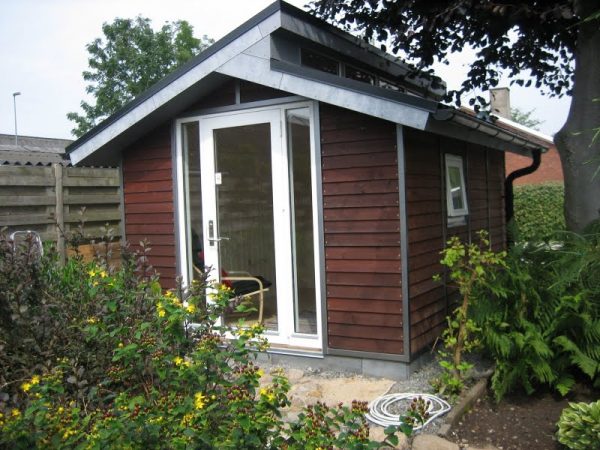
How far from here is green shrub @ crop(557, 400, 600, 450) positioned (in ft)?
10.2

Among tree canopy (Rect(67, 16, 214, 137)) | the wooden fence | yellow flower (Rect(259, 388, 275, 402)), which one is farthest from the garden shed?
tree canopy (Rect(67, 16, 214, 137))

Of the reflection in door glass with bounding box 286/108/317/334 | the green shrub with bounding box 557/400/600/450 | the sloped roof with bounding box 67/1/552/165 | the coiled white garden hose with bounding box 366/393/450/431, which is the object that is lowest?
the coiled white garden hose with bounding box 366/393/450/431

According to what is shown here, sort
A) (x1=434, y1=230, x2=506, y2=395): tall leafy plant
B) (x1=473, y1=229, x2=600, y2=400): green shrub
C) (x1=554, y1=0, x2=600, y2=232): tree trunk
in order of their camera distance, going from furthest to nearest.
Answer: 1. (x1=554, y1=0, x2=600, y2=232): tree trunk
2. (x1=434, y1=230, x2=506, y2=395): tall leafy plant
3. (x1=473, y1=229, x2=600, y2=400): green shrub

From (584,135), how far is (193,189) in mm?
3935

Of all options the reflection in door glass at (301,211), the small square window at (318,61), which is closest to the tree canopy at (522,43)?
the small square window at (318,61)

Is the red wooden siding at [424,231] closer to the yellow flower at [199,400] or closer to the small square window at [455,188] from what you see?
the small square window at [455,188]

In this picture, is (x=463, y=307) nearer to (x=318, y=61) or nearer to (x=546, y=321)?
(x=546, y=321)

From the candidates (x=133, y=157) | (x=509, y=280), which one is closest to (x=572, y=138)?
(x=509, y=280)

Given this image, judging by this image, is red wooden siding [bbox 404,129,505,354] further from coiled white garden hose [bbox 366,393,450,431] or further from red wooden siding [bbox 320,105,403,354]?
coiled white garden hose [bbox 366,393,450,431]

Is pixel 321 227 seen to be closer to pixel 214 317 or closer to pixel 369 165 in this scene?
pixel 369 165

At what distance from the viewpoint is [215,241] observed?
19.2 ft

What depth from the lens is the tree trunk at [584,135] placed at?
510 centimetres

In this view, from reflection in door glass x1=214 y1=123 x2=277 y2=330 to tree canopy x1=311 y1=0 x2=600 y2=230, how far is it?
7.62 feet

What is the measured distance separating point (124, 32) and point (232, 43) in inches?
963
